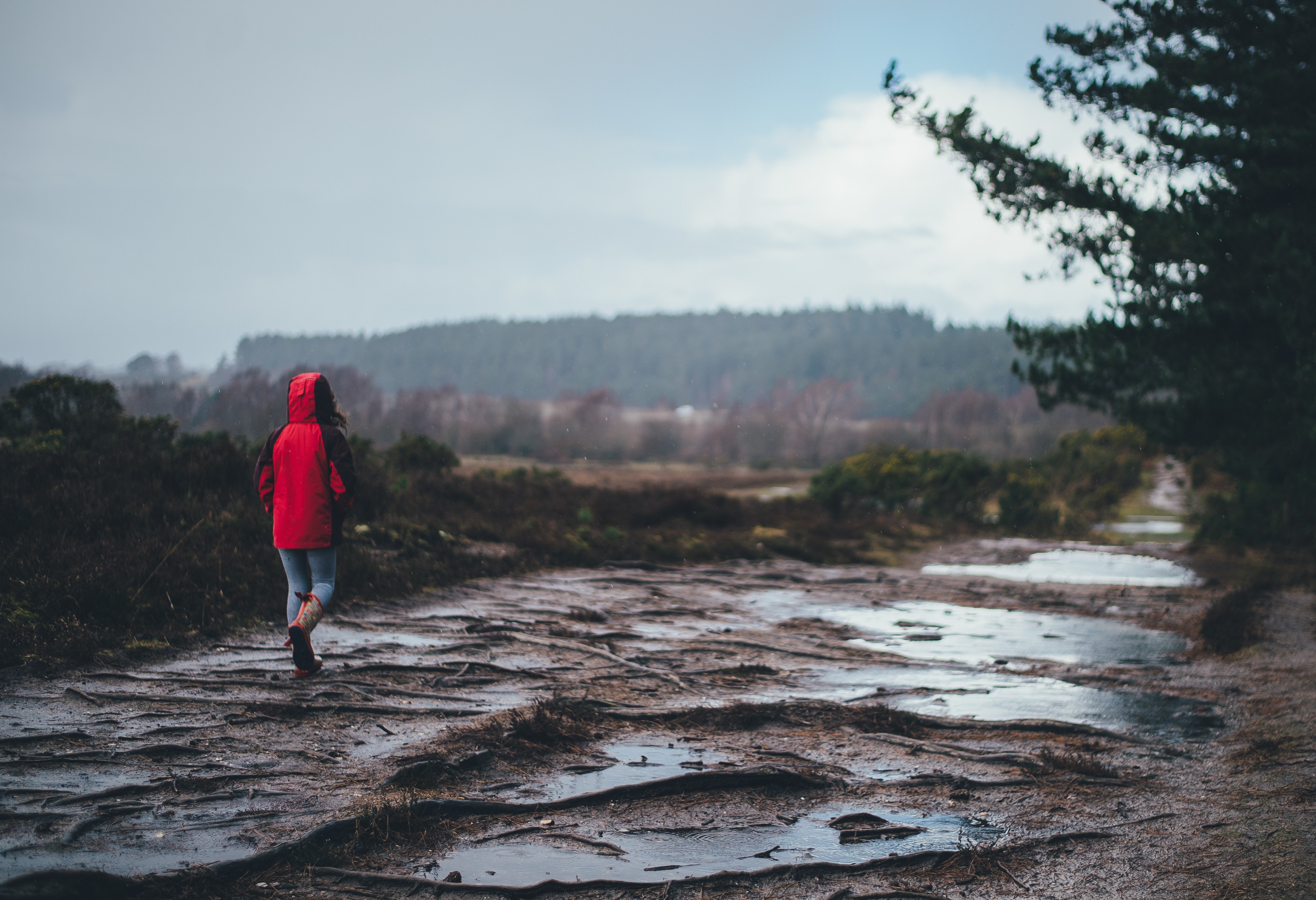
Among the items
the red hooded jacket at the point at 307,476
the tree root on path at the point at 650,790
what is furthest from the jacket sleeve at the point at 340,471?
the tree root on path at the point at 650,790

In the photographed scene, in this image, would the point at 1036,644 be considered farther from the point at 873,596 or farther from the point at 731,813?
the point at 731,813

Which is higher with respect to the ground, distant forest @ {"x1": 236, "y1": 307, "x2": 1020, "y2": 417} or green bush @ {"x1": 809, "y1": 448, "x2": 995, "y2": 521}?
distant forest @ {"x1": 236, "y1": 307, "x2": 1020, "y2": 417}

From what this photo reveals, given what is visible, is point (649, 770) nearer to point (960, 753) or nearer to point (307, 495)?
point (960, 753)

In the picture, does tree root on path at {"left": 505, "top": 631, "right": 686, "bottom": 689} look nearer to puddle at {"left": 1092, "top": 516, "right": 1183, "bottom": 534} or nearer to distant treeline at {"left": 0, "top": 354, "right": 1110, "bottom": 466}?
distant treeline at {"left": 0, "top": 354, "right": 1110, "bottom": 466}

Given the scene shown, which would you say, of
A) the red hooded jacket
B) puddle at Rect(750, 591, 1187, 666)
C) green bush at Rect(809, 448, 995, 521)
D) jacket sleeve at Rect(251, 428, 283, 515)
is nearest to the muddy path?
puddle at Rect(750, 591, 1187, 666)

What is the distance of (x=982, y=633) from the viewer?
33.4 feet

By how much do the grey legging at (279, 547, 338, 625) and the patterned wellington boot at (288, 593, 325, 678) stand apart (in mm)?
41

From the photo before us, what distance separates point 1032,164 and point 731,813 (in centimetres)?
1354

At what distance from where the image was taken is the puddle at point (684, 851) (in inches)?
145

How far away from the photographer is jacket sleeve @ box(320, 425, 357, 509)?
20.3 ft

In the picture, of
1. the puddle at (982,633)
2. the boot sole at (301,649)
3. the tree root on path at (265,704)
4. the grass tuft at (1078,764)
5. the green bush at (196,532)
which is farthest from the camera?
the puddle at (982,633)

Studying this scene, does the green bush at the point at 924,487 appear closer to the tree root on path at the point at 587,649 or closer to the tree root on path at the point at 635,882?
the tree root on path at the point at 587,649

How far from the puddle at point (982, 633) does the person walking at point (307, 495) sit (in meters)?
5.37

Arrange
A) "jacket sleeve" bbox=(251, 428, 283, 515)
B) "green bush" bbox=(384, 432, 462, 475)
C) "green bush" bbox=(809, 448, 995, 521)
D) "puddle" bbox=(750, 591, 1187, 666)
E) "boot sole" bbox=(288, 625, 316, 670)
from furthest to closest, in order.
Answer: "green bush" bbox=(809, 448, 995, 521) < "green bush" bbox=(384, 432, 462, 475) < "puddle" bbox=(750, 591, 1187, 666) < "jacket sleeve" bbox=(251, 428, 283, 515) < "boot sole" bbox=(288, 625, 316, 670)
